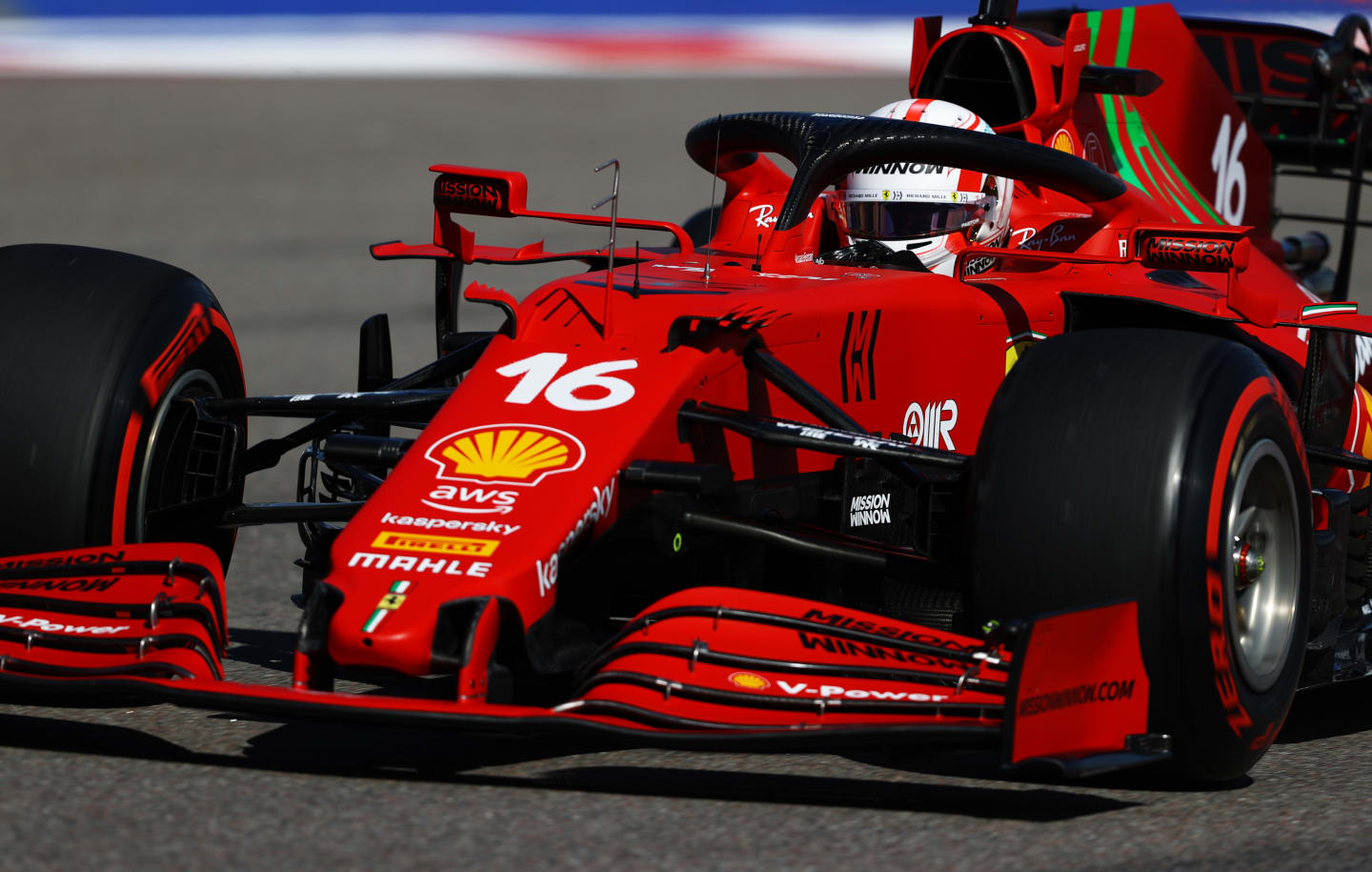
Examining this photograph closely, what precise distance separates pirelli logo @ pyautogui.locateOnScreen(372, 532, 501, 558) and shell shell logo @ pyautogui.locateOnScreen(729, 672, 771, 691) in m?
0.57

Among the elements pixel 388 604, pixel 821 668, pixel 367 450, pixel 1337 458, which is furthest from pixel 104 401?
pixel 1337 458

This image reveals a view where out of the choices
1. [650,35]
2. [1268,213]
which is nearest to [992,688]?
[1268,213]

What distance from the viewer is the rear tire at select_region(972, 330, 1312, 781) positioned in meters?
4.28

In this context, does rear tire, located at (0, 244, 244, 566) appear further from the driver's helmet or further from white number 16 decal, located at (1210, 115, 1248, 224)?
white number 16 decal, located at (1210, 115, 1248, 224)

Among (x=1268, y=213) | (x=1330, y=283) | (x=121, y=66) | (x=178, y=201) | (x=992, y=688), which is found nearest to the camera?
(x=992, y=688)

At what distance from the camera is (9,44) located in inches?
1480

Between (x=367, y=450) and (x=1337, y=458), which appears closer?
→ (x=367, y=450)

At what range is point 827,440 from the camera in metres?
4.59

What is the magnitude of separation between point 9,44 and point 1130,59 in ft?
109

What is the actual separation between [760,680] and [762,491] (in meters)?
0.92

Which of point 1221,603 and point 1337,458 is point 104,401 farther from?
point 1337,458

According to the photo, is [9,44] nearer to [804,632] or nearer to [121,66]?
[121,66]

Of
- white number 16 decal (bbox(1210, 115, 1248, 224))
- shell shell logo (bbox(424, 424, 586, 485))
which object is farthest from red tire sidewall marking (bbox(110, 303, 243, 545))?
white number 16 decal (bbox(1210, 115, 1248, 224))

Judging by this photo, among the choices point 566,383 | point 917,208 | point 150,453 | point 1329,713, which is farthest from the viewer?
point 917,208
